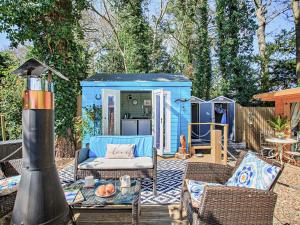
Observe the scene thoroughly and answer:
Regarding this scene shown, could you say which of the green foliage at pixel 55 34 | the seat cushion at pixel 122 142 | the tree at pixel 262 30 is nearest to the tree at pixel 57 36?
the green foliage at pixel 55 34

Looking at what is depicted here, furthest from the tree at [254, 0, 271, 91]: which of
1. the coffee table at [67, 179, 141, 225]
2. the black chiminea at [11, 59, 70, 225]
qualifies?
the black chiminea at [11, 59, 70, 225]

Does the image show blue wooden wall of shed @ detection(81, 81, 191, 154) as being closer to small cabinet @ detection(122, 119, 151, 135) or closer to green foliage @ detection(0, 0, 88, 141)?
green foliage @ detection(0, 0, 88, 141)

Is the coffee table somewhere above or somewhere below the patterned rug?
above

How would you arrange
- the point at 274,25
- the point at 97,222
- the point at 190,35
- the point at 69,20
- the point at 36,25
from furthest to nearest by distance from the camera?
the point at 190,35
the point at 274,25
the point at 69,20
the point at 36,25
the point at 97,222

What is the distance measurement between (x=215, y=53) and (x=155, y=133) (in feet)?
27.2

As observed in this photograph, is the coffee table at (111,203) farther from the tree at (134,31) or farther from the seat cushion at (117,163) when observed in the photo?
the tree at (134,31)

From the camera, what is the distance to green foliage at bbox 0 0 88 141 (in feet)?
20.0

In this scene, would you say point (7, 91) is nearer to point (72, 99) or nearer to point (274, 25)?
point (72, 99)

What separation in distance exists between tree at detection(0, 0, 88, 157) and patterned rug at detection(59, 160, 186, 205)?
174cm

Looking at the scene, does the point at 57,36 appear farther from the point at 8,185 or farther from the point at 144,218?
the point at 144,218

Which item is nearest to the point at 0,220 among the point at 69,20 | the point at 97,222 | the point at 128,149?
the point at 97,222

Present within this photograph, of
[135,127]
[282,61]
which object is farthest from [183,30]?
[135,127]

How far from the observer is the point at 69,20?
23.6 ft

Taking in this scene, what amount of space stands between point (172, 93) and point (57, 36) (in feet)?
13.0
